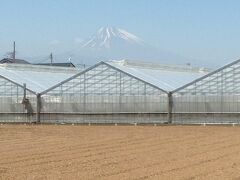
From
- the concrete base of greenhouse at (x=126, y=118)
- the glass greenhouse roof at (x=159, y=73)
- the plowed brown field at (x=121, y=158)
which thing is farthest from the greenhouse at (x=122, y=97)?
the plowed brown field at (x=121, y=158)

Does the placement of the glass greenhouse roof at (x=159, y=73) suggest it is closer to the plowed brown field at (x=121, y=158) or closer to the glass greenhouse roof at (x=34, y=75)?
the glass greenhouse roof at (x=34, y=75)

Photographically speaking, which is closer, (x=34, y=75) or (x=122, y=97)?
(x=122, y=97)

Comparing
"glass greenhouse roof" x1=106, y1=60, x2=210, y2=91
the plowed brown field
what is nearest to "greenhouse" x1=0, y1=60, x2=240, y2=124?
"glass greenhouse roof" x1=106, y1=60, x2=210, y2=91

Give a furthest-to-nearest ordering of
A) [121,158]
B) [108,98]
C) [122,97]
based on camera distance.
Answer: [108,98]
[122,97]
[121,158]

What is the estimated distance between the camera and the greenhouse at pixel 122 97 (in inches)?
1463

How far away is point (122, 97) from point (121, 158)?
21886 millimetres

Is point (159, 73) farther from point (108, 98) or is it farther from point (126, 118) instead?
point (126, 118)

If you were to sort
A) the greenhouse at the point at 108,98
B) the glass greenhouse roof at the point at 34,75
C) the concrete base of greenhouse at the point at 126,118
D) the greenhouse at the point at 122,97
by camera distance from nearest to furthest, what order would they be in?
the concrete base of greenhouse at the point at 126,118, the greenhouse at the point at 122,97, the greenhouse at the point at 108,98, the glass greenhouse roof at the point at 34,75

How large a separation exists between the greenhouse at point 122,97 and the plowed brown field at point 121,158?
11.5 metres

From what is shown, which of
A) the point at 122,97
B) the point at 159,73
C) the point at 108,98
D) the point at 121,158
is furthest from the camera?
the point at 159,73

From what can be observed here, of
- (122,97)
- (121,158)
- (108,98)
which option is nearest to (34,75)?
(108,98)

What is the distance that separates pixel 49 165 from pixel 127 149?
5.15 m

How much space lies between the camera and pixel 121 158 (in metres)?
17.7

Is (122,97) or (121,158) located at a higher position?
(122,97)
